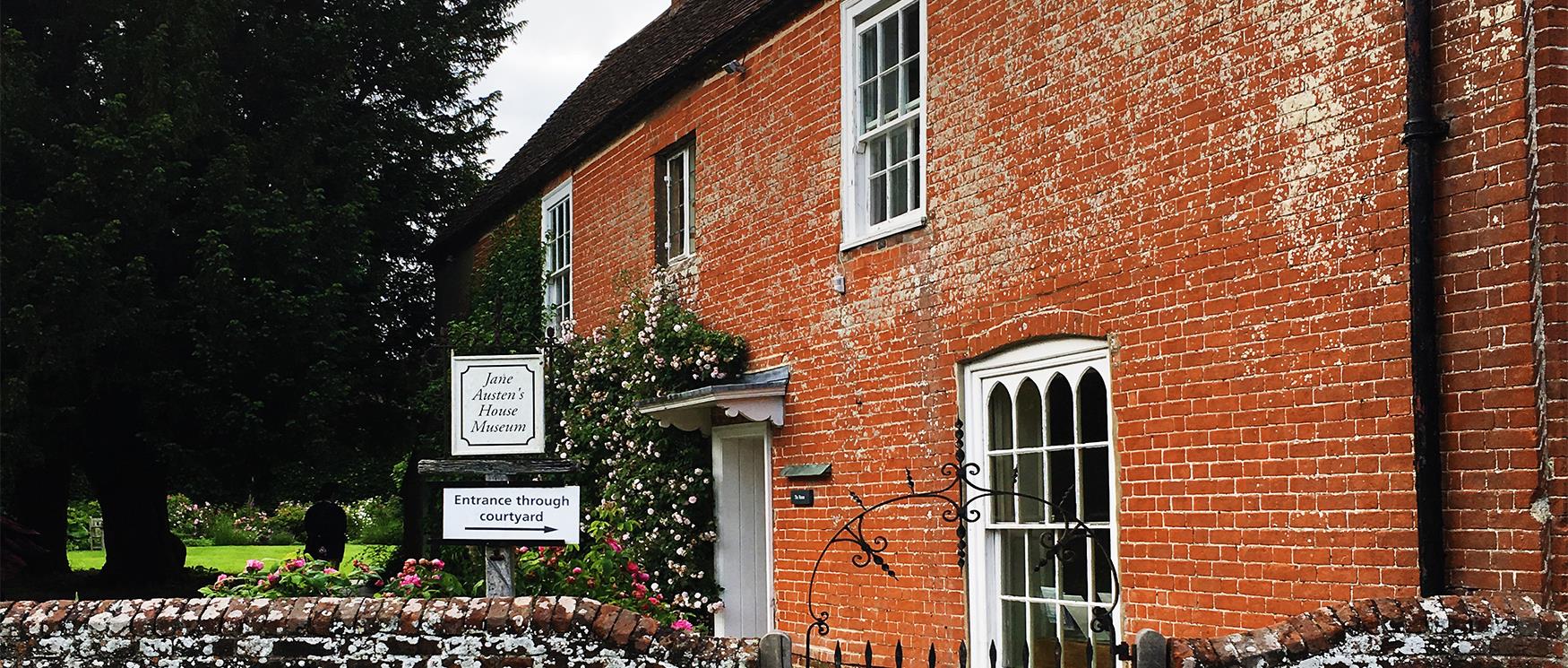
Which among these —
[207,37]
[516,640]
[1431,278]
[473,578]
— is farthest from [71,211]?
[1431,278]

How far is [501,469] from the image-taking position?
25.6 feet

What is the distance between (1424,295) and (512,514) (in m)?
4.30

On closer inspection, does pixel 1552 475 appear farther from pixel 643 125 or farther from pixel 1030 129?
pixel 643 125

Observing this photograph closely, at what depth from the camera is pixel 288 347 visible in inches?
764

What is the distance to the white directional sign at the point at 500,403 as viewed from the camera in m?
7.93

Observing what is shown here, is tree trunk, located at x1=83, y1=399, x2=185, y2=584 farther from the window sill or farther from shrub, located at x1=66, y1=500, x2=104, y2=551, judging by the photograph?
shrub, located at x1=66, y1=500, x2=104, y2=551

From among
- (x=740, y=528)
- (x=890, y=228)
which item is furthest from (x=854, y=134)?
(x=740, y=528)

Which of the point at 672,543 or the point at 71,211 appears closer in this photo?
the point at 672,543

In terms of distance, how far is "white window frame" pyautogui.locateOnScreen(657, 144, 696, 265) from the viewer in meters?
14.4

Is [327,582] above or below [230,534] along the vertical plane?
above

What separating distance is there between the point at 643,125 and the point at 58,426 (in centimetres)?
904

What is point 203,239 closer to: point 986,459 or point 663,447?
point 663,447

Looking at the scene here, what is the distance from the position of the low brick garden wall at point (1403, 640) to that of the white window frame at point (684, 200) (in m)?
9.25

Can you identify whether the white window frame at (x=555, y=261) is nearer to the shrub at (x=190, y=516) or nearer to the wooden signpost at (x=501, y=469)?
the wooden signpost at (x=501, y=469)
